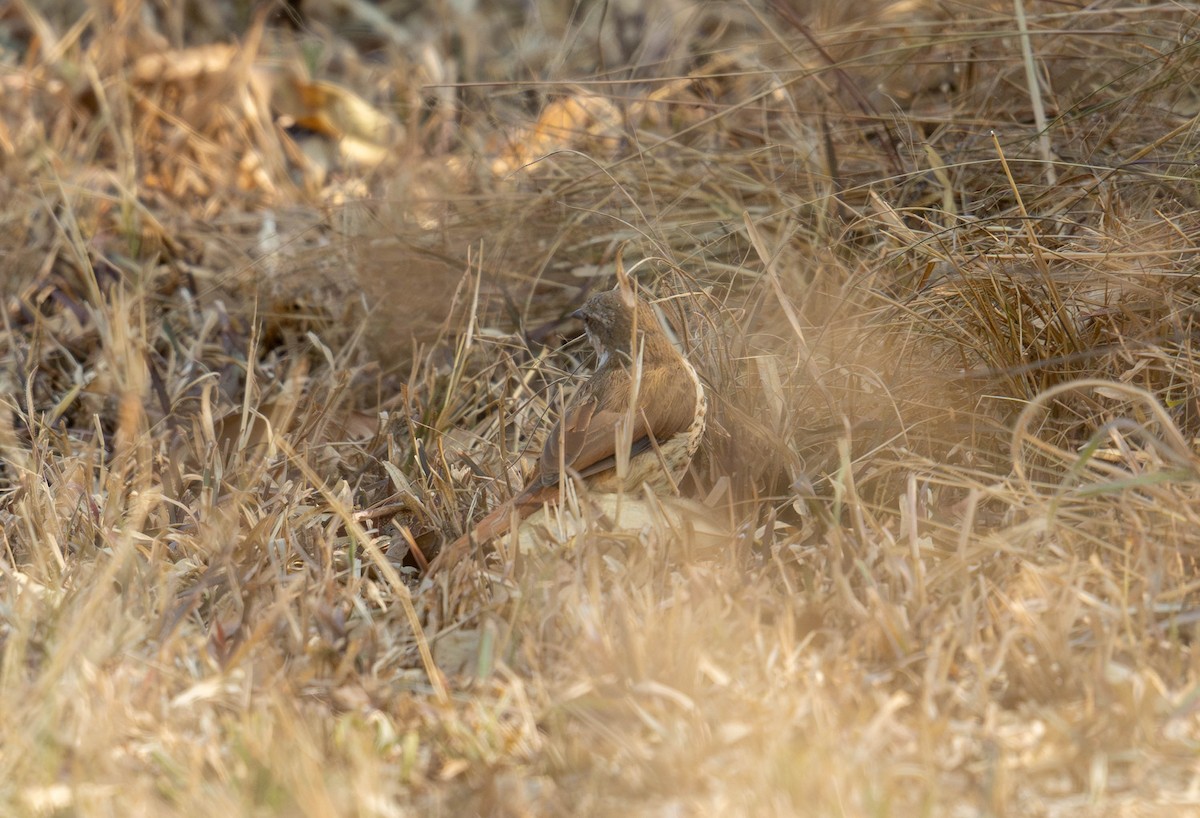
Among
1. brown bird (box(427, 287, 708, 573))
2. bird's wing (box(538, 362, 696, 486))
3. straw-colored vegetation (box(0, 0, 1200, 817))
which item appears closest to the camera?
straw-colored vegetation (box(0, 0, 1200, 817))

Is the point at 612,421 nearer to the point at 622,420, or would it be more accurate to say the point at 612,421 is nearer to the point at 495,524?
the point at 622,420

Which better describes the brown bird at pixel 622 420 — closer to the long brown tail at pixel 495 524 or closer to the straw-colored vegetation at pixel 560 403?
the long brown tail at pixel 495 524

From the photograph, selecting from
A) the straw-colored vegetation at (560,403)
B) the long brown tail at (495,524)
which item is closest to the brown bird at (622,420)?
the long brown tail at (495,524)

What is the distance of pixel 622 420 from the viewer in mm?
3301

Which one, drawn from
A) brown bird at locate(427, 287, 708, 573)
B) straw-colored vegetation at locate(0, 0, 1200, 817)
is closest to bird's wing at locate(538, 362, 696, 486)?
brown bird at locate(427, 287, 708, 573)

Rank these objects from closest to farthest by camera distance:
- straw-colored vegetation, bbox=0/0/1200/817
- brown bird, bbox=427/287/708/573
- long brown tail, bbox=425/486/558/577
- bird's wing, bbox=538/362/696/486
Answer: straw-colored vegetation, bbox=0/0/1200/817
long brown tail, bbox=425/486/558/577
brown bird, bbox=427/287/708/573
bird's wing, bbox=538/362/696/486

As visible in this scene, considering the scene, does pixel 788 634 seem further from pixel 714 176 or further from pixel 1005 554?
pixel 714 176

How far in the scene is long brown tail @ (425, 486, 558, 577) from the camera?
3.01 m

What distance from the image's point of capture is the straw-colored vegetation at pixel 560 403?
7.33ft

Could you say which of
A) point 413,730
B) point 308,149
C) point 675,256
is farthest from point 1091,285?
point 308,149

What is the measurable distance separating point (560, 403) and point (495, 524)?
60 centimetres

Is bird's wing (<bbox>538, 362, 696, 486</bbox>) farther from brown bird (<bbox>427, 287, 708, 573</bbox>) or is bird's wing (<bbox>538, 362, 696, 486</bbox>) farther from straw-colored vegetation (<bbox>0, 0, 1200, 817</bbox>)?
straw-colored vegetation (<bbox>0, 0, 1200, 817</bbox>)

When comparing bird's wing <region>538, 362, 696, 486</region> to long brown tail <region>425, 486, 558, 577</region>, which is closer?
long brown tail <region>425, 486, 558, 577</region>

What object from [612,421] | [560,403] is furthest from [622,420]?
[560,403]
